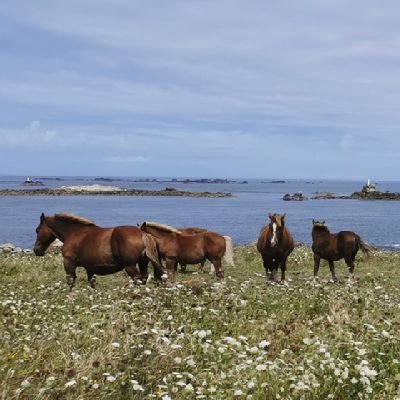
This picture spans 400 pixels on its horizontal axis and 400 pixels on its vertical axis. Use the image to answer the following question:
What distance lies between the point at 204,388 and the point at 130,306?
8.76ft

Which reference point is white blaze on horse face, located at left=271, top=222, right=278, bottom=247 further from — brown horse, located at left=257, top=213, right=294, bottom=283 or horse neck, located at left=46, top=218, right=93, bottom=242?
horse neck, located at left=46, top=218, right=93, bottom=242

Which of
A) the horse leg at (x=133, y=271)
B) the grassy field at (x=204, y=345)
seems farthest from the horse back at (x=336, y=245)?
the grassy field at (x=204, y=345)

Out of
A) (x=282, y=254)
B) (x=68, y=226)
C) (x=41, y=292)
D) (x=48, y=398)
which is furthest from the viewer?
(x=282, y=254)

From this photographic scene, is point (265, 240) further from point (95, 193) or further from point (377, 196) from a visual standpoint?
point (95, 193)

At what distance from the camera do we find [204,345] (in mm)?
6770

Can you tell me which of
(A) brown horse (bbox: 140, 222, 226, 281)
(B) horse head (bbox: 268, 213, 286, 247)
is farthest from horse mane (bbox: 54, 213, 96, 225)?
(B) horse head (bbox: 268, 213, 286, 247)

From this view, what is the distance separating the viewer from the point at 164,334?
709 centimetres

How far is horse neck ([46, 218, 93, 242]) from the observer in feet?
51.1

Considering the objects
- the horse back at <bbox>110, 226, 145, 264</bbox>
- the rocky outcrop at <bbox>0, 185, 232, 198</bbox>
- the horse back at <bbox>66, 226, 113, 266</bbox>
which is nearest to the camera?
the horse back at <bbox>110, 226, 145, 264</bbox>

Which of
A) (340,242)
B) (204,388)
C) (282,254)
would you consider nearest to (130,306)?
(204,388)

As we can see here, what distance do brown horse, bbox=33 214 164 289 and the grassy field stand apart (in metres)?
3.35

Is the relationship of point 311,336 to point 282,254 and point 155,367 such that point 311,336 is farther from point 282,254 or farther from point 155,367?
point 282,254

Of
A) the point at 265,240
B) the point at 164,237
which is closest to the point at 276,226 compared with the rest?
the point at 265,240

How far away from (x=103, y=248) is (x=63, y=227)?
1.93 metres
